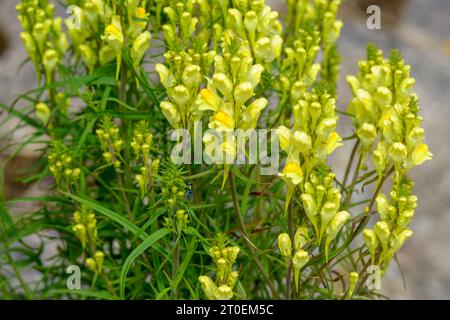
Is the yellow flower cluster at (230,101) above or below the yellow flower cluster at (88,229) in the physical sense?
above

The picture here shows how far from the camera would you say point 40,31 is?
0.95 metres

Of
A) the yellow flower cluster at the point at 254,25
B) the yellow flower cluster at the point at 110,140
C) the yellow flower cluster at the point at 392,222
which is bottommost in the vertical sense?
the yellow flower cluster at the point at 392,222

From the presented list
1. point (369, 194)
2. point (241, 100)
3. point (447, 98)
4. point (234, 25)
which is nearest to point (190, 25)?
point (234, 25)

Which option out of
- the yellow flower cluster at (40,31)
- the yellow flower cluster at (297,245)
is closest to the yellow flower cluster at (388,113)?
the yellow flower cluster at (297,245)

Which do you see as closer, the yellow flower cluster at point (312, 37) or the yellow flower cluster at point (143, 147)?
the yellow flower cluster at point (143, 147)

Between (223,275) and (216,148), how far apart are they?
13 cm

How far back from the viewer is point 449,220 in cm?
213

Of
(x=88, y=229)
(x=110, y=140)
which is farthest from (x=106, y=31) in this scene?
(x=88, y=229)

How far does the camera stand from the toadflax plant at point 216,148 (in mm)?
734

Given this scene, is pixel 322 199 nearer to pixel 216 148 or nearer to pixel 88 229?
pixel 216 148

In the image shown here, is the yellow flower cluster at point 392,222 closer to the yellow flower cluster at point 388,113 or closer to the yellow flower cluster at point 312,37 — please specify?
the yellow flower cluster at point 388,113

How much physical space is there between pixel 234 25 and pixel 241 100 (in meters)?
0.15

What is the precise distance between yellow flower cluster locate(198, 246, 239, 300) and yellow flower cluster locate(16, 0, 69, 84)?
0.37 meters

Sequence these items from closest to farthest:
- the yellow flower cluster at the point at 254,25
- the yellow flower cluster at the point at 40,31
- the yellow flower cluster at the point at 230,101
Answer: the yellow flower cluster at the point at 230,101
the yellow flower cluster at the point at 254,25
the yellow flower cluster at the point at 40,31
